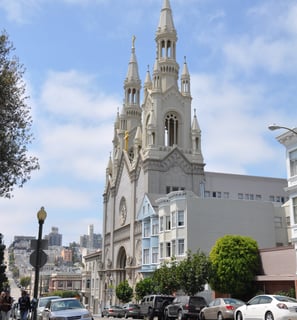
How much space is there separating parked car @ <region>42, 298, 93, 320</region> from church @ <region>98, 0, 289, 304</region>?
31915 mm

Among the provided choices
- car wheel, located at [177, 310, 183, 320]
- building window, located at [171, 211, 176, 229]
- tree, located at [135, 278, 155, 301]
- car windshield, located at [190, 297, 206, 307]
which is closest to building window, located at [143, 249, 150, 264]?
tree, located at [135, 278, 155, 301]

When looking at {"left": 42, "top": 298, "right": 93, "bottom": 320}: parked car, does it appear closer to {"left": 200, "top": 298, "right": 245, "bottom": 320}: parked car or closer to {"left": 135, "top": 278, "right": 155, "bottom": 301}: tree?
{"left": 200, "top": 298, "right": 245, "bottom": 320}: parked car

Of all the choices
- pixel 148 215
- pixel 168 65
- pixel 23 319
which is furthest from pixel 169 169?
pixel 23 319

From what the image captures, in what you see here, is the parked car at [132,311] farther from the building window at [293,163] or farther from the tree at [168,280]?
the building window at [293,163]

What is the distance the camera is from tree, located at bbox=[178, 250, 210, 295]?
4100cm

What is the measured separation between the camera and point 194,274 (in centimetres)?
4116

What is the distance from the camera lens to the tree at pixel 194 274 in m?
41.0

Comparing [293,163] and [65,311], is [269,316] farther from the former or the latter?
[293,163]

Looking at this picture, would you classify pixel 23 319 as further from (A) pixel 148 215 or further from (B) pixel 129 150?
(B) pixel 129 150

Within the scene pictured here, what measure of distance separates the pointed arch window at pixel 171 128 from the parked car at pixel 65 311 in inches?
2273

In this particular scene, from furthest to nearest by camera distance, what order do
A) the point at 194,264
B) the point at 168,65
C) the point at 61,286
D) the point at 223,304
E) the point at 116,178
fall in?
the point at 61,286, the point at 116,178, the point at 168,65, the point at 194,264, the point at 223,304

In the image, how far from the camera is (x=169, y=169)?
240 ft

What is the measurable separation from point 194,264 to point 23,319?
21527mm

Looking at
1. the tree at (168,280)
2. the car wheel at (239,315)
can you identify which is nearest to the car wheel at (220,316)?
the car wheel at (239,315)
